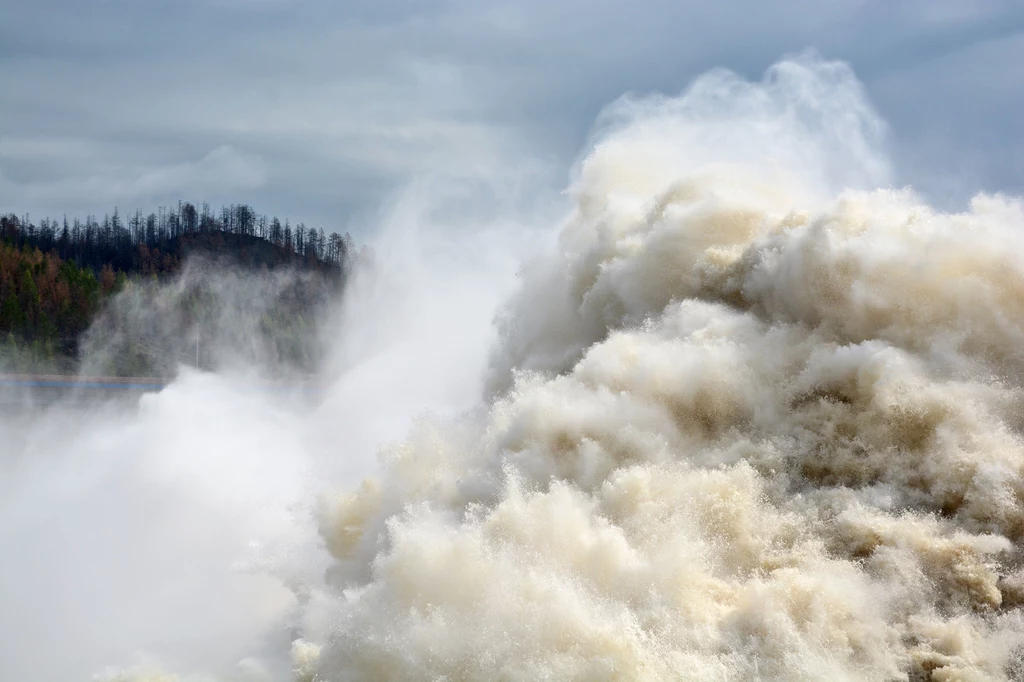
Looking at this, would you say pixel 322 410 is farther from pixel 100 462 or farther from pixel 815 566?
pixel 815 566

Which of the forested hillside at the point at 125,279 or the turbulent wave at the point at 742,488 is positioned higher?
the forested hillside at the point at 125,279

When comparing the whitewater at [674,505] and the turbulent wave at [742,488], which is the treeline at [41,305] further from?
the turbulent wave at [742,488]

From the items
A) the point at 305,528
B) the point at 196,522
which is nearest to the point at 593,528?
the point at 305,528

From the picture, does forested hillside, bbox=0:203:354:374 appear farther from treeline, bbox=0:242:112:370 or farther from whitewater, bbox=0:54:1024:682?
whitewater, bbox=0:54:1024:682

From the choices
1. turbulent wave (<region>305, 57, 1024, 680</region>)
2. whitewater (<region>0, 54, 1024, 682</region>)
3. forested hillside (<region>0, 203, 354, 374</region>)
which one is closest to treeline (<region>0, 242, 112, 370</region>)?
forested hillside (<region>0, 203, 354, 374</region>)

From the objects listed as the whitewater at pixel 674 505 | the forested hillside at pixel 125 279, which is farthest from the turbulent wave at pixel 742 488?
the forested hillside at pixel 125 279

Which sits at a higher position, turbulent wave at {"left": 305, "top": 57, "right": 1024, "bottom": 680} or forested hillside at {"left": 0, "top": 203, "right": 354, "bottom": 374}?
forested hillside at {"left": 0, "top": 203, "right": 354, "bottom": 374}

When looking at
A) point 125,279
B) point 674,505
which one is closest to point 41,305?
point 125,279

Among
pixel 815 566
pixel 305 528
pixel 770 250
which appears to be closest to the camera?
pixel 815 566
